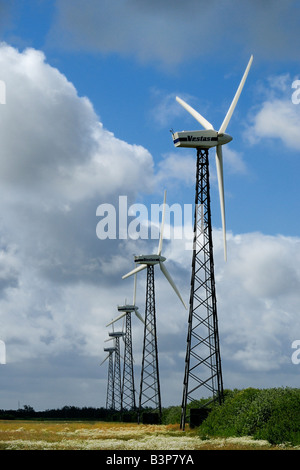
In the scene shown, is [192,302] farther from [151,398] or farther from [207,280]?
[151,398]

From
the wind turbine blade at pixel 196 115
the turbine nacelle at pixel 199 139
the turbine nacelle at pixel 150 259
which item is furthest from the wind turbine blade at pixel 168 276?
the turbine nacelle at pixel 199 139

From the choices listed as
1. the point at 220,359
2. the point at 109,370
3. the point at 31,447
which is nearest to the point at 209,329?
the point at 220,359

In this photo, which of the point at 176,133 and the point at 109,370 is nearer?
the point at 176,133

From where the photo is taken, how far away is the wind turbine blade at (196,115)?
61.0 metres

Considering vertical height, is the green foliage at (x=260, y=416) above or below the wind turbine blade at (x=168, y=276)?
below

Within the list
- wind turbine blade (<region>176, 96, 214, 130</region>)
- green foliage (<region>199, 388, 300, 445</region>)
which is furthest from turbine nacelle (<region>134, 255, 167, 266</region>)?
green foliage (<region>199, 388, 300, 445</region>)

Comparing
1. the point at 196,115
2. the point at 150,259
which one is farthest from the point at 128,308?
the point at 196,115

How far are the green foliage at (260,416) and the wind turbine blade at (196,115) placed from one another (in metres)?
25.8

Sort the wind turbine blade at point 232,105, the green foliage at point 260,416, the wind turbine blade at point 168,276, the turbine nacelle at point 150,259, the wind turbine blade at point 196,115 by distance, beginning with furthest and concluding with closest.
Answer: the turbine nacelle at point 150,259 → the wind turbine blade at point 168,276 → the wind turbine blade at point 196,115 → the wind turbine blade at point 232,105 → the green foliage at point 260,416

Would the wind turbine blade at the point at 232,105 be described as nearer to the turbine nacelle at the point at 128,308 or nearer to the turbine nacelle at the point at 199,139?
the turbine nacelle at the point at 199,139

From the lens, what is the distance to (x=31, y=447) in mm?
40344

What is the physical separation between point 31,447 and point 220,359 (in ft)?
74.5
